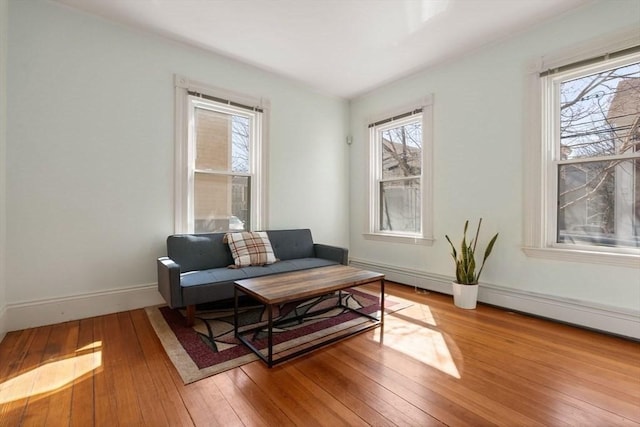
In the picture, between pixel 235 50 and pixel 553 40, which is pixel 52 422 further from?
pixel 553 40

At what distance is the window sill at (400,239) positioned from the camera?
368cm

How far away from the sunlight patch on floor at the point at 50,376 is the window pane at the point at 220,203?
5.18 ft

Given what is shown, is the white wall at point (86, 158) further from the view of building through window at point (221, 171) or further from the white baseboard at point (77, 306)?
the view of building through window at point (221, 171)

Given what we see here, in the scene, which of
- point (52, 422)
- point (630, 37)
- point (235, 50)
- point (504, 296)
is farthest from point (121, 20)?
point (504, 296)

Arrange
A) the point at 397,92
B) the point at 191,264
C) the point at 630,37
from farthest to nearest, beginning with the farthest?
the point at 397,92, the point at 191,264, the point at 630,37

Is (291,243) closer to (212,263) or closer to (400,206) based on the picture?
(212,263)

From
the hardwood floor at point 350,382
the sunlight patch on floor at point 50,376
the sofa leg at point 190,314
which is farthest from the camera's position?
the sofa leg at point 190,314

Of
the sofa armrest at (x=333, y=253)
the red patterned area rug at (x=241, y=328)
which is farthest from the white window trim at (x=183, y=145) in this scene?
the sofa armrest at (x=333, y=253)

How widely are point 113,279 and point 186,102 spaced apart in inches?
78.0

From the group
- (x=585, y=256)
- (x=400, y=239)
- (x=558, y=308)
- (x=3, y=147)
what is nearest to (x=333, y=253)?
(x=400, y=239)

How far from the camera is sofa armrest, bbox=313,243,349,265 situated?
11.5 feet

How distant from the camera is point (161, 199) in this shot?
119 inches

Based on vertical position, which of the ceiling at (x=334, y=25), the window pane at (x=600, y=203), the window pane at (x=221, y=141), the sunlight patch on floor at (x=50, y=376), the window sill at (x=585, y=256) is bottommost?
the sunlight patch on floor at (x=50, y=376)

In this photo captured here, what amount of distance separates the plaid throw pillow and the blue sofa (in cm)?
8
